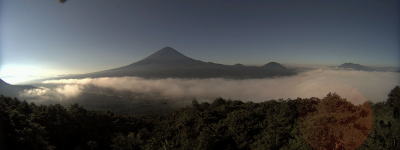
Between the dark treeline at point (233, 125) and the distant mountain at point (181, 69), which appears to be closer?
the dark treeline at point (233, 125)

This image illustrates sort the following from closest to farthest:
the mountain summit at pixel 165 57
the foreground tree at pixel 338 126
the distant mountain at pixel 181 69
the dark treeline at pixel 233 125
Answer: the foreground tree at pixel 338 126 < the dark treeline at pixel 233 125 < the mountain summit at pixel 165 57 < the distant mountain at pixel 181 69

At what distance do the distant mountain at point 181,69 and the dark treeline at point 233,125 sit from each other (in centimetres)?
319

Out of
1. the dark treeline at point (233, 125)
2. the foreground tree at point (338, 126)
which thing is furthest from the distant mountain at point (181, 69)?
the dark treeline at point (233, 125)

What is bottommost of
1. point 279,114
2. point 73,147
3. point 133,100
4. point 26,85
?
point 73,147

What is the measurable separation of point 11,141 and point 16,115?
4769 millimetres

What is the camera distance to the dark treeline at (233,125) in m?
13.3

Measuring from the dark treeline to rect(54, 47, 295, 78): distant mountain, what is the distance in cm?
319

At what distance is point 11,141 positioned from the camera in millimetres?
6914

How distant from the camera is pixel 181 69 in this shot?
611 inches

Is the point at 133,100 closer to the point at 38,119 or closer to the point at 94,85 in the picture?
the point at 94,85

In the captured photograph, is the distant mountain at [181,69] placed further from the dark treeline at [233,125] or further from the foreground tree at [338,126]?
the dark treeline at [233,125]

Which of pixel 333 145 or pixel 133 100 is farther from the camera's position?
pixel 133 100

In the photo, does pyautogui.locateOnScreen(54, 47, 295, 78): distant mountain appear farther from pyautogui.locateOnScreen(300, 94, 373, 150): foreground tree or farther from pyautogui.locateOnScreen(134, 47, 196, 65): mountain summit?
pyautogui.locateOnScreen(300, 94, 373, 150): foreground tree

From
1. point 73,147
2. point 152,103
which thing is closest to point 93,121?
point 73,147
